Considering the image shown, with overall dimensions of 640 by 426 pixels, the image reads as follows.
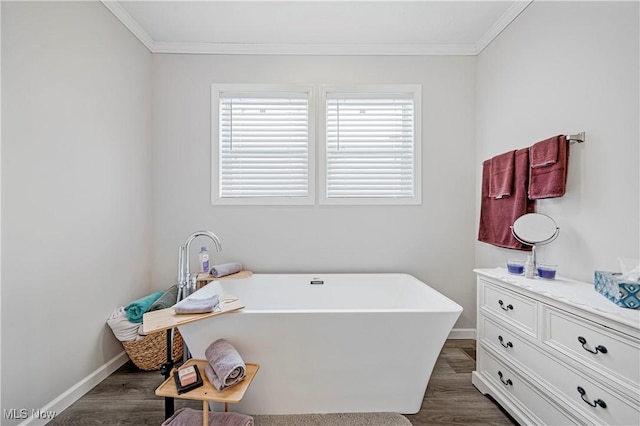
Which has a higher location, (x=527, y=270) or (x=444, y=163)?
(x=444, y=163)

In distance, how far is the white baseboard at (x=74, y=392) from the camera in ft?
5.17

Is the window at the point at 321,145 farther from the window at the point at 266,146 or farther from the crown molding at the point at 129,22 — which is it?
the crown molding at the point at 129,22

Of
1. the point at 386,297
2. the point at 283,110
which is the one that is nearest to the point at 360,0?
the point at 283,110

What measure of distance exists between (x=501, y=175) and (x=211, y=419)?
244cm

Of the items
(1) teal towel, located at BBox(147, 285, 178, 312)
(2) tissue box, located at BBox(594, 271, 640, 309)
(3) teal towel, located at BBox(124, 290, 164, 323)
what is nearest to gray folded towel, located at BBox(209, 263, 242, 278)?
(1) teal towel, located at BBox(147, 285, 178, 312)

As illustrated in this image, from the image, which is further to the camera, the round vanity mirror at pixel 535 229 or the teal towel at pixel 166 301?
the teal towel at pixel 166 301

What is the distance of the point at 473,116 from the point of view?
2.70 meters

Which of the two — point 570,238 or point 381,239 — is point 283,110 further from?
point 570,238

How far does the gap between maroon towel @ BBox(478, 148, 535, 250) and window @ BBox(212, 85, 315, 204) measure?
1.47 m

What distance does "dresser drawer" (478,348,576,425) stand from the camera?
4.58 ft

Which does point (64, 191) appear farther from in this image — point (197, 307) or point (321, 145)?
point (321, 145)

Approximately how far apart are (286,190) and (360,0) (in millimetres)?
1574

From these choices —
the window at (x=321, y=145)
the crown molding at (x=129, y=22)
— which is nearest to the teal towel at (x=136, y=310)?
the window at (x=321, y=145)

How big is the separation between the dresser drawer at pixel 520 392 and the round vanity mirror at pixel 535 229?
777 mm
